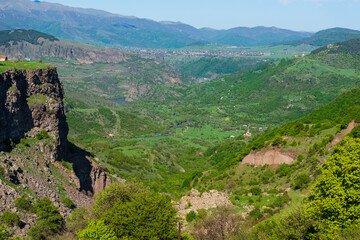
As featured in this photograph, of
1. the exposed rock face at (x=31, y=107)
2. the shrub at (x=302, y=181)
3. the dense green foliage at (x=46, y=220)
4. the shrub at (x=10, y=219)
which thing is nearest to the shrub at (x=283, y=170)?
the shrub at (x=302, y=181)

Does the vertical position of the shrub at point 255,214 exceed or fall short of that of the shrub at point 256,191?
it exceeds it

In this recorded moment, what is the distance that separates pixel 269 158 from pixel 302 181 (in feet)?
58.6

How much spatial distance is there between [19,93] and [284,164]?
50791 mm

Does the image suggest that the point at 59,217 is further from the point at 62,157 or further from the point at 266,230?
the point at 266,230

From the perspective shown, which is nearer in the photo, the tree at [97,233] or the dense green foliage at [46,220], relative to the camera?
the tree at [97,233]

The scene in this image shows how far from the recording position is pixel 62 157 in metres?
66.5

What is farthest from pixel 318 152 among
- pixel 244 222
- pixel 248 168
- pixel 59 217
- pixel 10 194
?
pixel 10 194

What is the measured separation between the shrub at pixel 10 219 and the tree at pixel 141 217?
9703mm

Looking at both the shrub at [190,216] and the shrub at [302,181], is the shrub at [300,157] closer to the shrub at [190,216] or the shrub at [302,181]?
the shrub at [302,181]

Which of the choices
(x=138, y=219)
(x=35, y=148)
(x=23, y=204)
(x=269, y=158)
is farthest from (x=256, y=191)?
(x=35, y=148)

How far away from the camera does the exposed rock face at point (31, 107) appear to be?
5647 centimetres

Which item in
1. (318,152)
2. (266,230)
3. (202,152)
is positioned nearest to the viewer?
(266,230)

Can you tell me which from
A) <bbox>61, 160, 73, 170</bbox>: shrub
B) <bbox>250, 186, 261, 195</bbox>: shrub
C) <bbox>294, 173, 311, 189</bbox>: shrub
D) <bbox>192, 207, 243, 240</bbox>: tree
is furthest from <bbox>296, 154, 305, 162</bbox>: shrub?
<bbox>61, 160, 73, 170</bbox>: shrub

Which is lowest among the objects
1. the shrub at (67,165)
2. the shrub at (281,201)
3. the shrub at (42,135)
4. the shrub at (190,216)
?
the shrub at (190,216)
